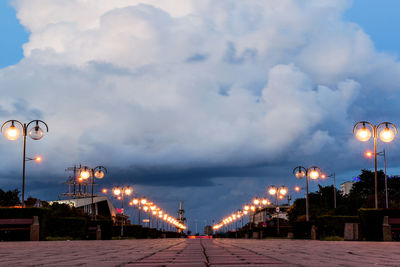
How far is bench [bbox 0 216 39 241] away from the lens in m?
30.0

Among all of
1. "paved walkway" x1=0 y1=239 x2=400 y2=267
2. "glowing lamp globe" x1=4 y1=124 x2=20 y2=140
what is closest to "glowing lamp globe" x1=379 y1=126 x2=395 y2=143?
"paved walkway" x1=0 y1=239 x2=400 y2=267

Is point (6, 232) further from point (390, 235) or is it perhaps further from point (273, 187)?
point (273, 187)

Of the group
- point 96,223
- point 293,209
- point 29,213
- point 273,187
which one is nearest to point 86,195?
point 293,209

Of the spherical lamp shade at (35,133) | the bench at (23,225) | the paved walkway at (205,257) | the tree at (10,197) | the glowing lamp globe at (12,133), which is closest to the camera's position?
the paved walkway at (205,257)

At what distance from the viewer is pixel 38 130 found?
95.5 ft

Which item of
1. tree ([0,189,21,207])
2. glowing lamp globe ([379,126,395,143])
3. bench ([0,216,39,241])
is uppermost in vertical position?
glowing lamp globe ([379,126,395,143])

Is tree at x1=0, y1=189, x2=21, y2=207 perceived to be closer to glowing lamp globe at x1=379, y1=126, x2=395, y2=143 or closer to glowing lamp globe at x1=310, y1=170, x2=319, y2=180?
glowing lamp globe at x1=310, y1=170, x2=319, y2=180

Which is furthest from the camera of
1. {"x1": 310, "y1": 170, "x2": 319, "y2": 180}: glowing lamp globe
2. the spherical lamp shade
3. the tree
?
the tree

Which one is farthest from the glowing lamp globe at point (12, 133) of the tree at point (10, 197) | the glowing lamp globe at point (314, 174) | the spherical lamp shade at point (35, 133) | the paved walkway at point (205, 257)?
the tree at point (10, 197)

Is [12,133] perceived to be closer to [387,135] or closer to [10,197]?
[387,135]

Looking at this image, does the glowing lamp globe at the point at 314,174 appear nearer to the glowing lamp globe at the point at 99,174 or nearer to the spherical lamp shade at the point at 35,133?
the glowing lamp globe at the point at 99,174

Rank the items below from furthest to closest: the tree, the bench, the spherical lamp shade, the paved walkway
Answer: the tree → the bench → the spherical lamp shade → the paved walkway

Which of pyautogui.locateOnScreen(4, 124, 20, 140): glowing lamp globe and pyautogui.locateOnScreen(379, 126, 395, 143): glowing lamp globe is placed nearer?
pyautogui.locateOnScreen(379, 126, 395, 143): glowing lamp globe

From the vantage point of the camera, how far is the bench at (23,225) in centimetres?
2998
